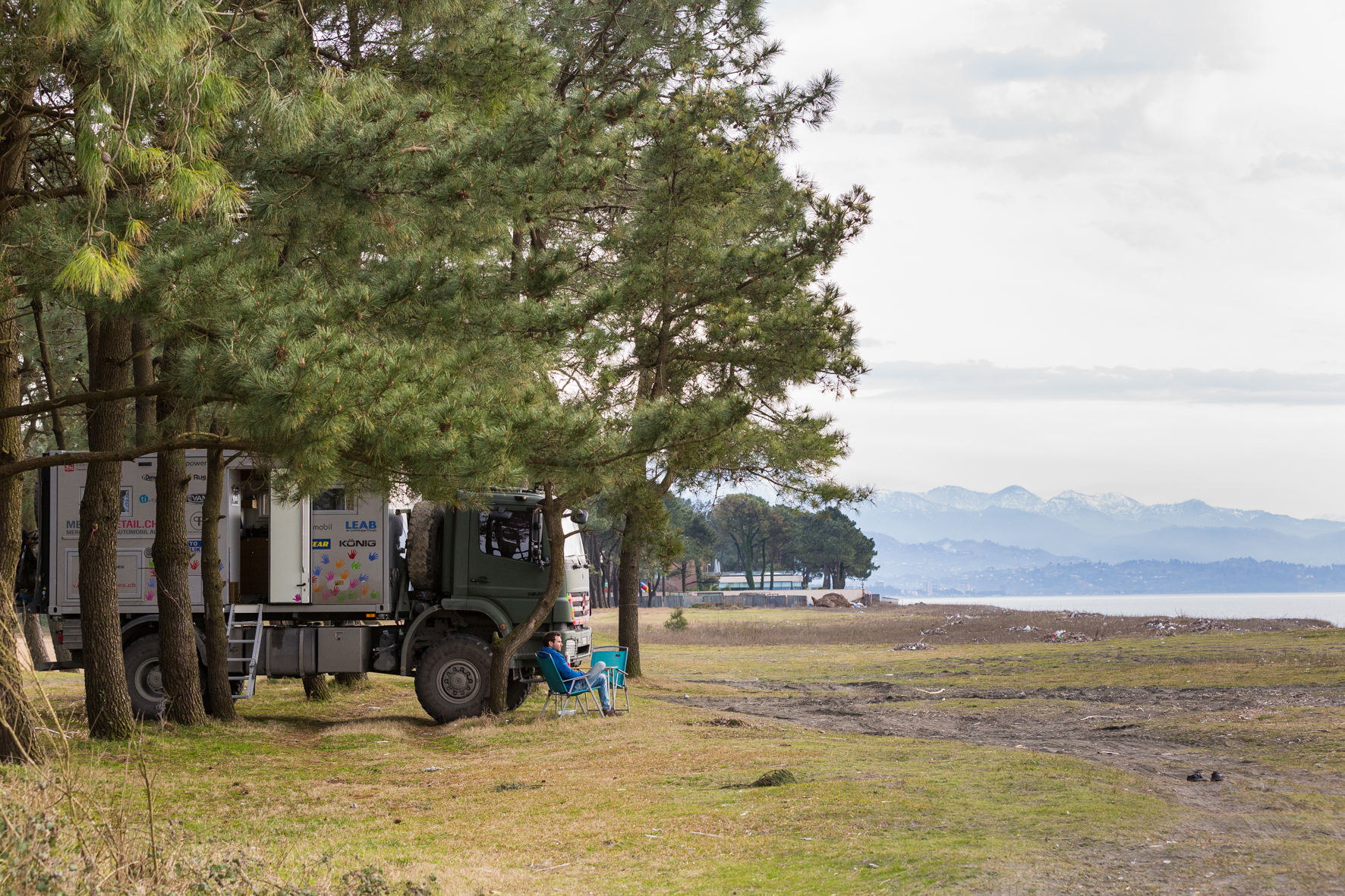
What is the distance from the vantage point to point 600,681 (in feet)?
44.6

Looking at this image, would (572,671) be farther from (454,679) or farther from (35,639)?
(35,639)

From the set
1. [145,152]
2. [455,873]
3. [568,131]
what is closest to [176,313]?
[145,152]

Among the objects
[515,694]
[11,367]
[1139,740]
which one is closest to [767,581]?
[515,694]

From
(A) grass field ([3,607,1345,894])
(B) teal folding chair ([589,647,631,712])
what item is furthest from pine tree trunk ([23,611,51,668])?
(B) teal folding chair ([589,647,631,712])

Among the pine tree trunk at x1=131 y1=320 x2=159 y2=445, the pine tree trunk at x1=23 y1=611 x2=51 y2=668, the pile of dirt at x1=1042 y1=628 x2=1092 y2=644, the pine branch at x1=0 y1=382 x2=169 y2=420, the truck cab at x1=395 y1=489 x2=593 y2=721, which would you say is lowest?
the pile of dirt at x1=1042 y1=628 x2=1092 y2=644

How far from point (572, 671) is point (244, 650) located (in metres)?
4.06

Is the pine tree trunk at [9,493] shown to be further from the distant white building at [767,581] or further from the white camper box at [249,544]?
the distant white building at [767,581]

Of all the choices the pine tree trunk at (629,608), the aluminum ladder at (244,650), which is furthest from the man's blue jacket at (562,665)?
the pine tree trunk at (629,608)

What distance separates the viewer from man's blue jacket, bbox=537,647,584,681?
13289 millimetres

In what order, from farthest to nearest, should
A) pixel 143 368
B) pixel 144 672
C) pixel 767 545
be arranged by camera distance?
pixel 767 545, pixel 144 672, pixel 143 368

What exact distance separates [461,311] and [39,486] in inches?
287

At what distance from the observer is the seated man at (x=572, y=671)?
1334cm

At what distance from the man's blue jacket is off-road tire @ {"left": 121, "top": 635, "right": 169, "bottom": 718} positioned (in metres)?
4.60

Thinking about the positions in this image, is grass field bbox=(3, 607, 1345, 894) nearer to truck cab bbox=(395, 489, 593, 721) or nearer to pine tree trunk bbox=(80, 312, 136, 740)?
pine tree trunk bbox=(80, 312, 136, 740)
